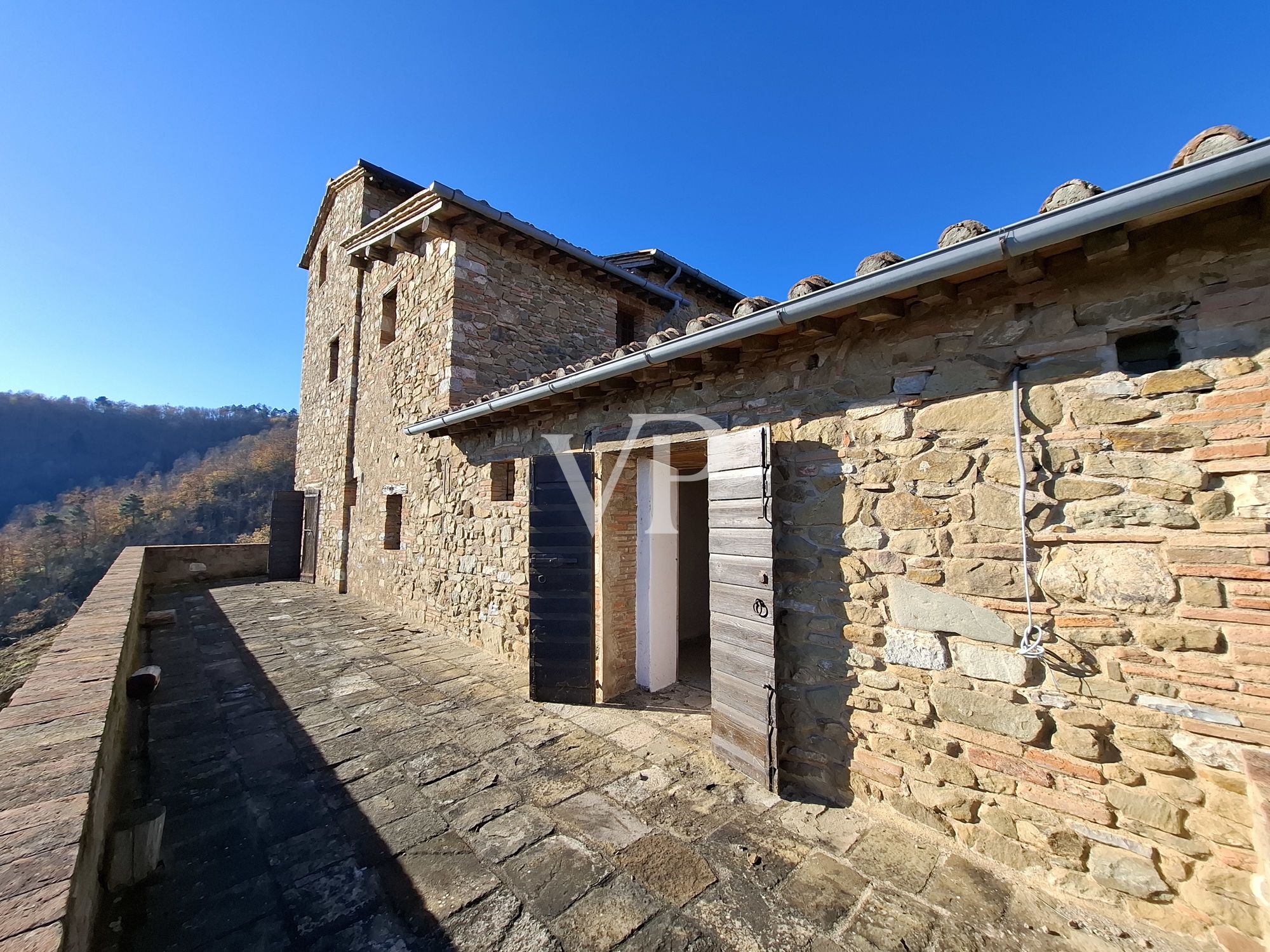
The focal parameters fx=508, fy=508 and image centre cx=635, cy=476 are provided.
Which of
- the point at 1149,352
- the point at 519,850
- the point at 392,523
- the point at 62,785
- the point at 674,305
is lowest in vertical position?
the point at 519,850

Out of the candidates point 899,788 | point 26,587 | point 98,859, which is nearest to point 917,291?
point 899,788

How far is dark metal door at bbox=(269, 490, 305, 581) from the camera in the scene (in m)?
12.0

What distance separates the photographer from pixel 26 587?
24.4 m

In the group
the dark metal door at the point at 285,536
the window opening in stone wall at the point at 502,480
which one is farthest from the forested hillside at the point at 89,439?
the window opening in stone wall at the point at 502,480

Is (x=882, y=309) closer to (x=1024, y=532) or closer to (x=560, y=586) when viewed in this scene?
(x=1024, y=532)

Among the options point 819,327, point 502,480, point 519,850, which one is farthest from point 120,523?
point 819,327

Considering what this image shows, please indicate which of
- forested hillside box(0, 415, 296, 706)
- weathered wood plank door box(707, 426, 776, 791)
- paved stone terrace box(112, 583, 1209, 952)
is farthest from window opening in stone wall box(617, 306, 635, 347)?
forested hillside box(0, 415, 296, 706)

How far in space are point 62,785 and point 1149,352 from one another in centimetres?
466

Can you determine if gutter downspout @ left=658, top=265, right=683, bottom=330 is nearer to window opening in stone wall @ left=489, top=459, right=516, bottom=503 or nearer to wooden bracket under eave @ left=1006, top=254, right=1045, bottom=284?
window opening in stone wall @ left=489, top=459, right=516, bottom=503

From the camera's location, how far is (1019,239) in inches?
80.4

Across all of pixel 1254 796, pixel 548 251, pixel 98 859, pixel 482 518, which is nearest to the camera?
pixel 1254 796

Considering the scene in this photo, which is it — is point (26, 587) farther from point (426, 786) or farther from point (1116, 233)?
point (1116, 233)

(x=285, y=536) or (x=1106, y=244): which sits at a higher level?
(x=1106, y=244)

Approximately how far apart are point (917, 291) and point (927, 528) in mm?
1202
